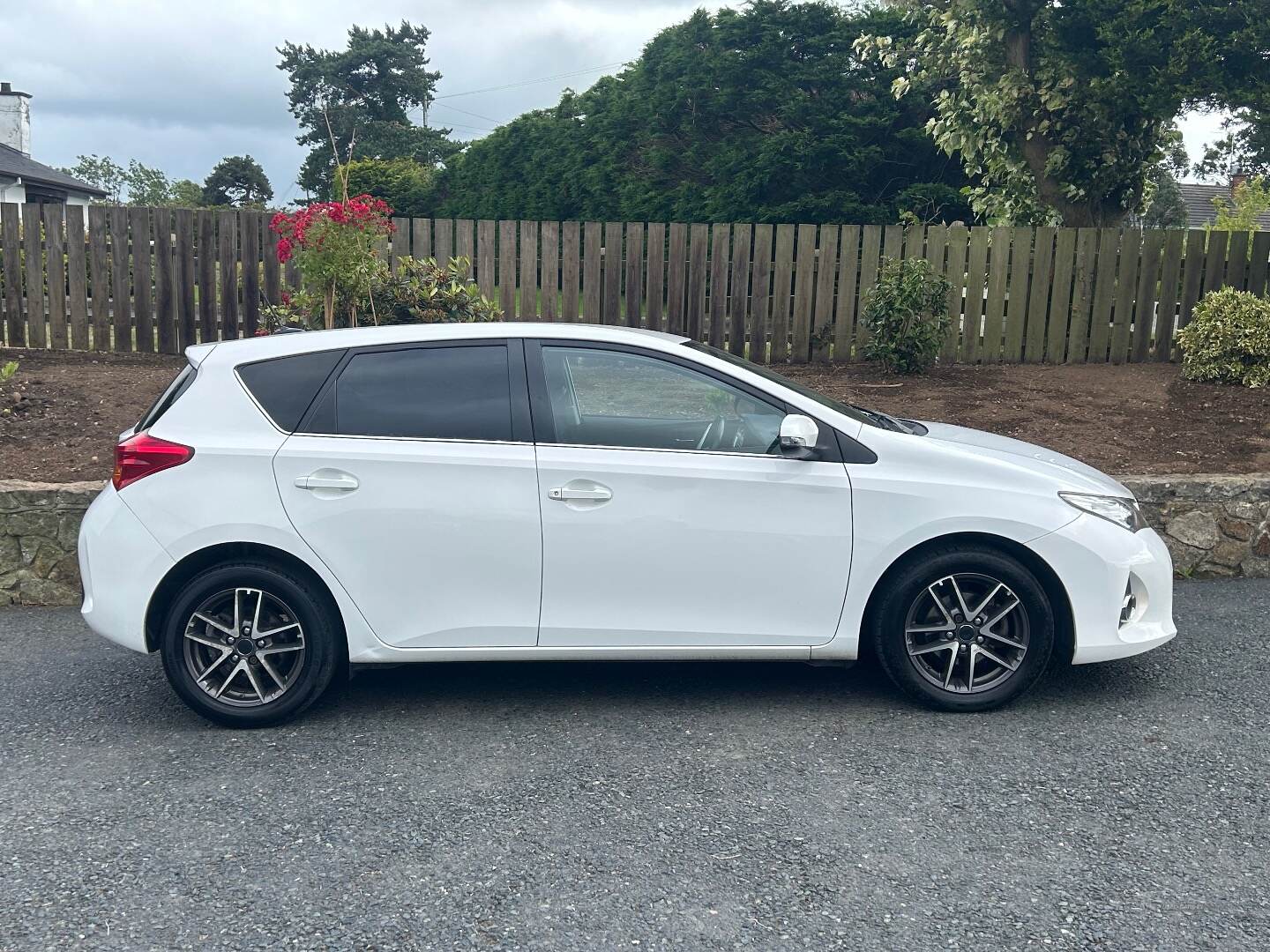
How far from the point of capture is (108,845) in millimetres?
3822

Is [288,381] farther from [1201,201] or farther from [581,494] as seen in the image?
[1201,201]

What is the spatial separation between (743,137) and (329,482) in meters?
24.9

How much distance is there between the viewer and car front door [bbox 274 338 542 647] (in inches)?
185

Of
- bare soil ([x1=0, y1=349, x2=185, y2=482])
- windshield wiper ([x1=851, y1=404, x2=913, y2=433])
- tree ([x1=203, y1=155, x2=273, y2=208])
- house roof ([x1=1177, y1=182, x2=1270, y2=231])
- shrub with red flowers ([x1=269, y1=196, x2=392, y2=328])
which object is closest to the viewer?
windshield wiper ([x1=851, y1=404, x2=913, y2=433])

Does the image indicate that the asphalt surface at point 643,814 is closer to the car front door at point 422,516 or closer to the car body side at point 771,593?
the car body side at point 771,593

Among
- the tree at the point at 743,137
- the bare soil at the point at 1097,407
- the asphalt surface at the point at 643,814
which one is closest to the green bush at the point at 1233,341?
the bare soil at the point at 1097,407

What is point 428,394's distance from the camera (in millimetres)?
4906

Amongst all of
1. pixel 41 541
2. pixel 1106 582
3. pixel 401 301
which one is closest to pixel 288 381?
pixel 41 541

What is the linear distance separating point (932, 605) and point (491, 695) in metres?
1.98

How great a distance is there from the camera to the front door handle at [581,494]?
186 inches

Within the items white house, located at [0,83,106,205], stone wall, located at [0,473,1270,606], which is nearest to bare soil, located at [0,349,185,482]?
stone wall, located at [0,473,1270,606]

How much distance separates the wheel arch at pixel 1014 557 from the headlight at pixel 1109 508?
0.99ft

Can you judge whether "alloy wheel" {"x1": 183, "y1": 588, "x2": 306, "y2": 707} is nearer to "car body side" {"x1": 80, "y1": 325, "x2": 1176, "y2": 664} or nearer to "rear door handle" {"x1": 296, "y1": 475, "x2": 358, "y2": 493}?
"car body side" {"x1": 80, "y1": 325, "x2": 1176, "y2": 664}

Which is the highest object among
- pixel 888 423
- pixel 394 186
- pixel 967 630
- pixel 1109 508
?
pixel 394 186
